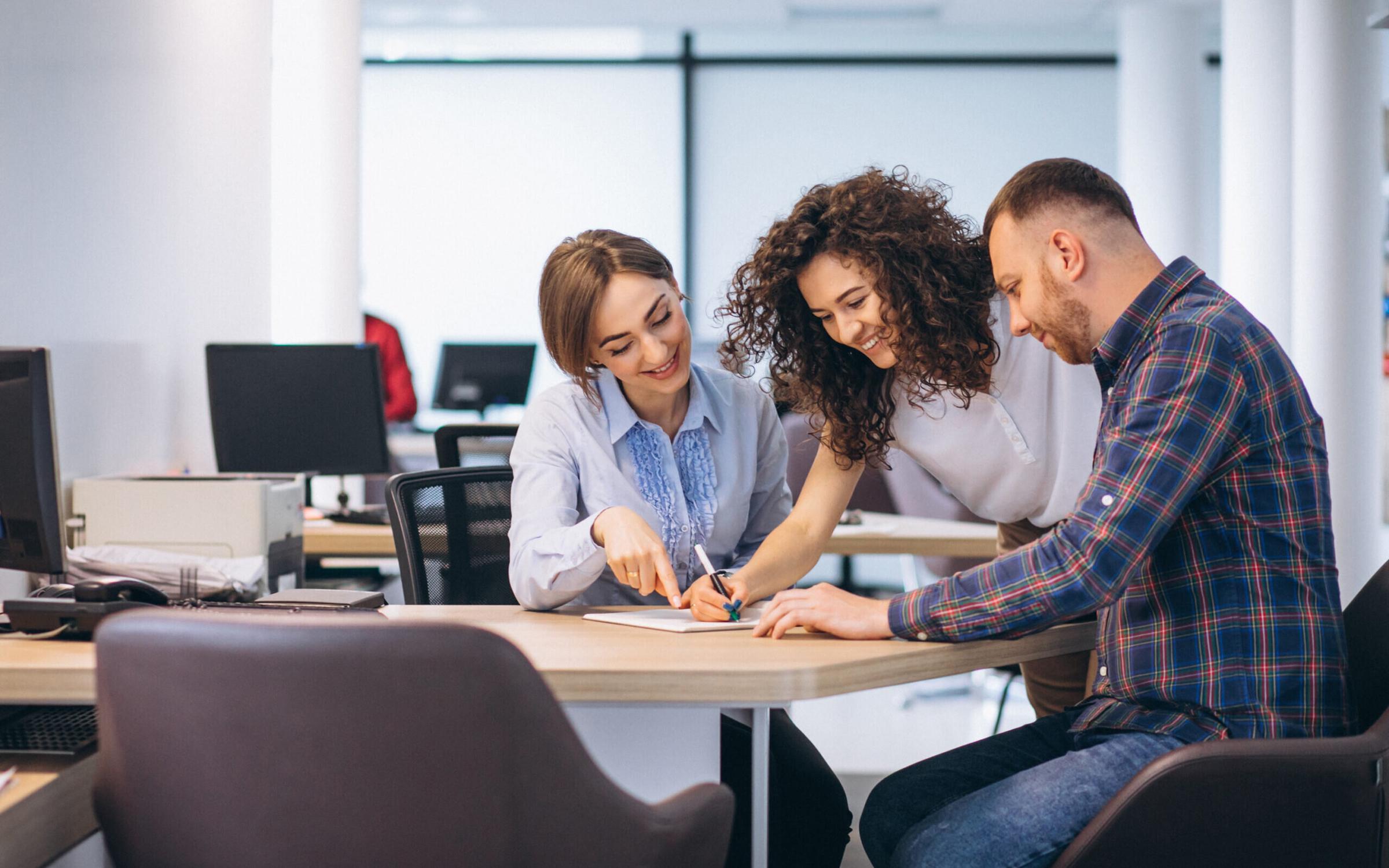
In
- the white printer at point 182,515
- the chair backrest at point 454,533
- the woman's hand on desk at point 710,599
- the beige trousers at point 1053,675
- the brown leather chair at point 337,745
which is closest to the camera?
the brown leather chair at point 337,745

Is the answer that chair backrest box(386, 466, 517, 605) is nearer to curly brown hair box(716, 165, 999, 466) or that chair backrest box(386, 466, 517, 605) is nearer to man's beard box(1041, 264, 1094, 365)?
curly brown hair box(716, 165, 999, 466)

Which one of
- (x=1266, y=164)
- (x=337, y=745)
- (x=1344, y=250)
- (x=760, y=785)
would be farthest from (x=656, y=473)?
(x=1266, y=164)

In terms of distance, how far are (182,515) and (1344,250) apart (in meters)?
4.22

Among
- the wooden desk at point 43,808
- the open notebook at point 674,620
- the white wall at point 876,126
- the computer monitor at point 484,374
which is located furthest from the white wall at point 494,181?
the wooden desk at point 43,808

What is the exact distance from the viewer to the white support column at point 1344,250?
4.48 metres

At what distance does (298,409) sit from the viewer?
3.29m

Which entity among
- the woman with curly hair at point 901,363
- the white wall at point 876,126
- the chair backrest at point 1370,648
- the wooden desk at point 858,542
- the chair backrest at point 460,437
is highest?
the white wall at point 876,126

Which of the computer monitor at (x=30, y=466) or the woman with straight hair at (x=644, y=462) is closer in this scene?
the computer monitor at (x=30, y=466)

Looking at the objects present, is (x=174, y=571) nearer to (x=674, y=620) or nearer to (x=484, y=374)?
(x=674, y=620)

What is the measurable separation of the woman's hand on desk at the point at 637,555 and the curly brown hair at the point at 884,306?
Result: 1.44 ft

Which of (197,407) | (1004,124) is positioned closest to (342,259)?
(197,407)

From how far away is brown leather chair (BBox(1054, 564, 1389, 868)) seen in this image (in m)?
1.27

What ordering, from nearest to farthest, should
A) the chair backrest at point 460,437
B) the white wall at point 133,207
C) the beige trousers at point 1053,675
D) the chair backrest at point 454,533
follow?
the chair backrest at point 454,533, the beige trousers at point 1053,675, the white wall at point 133,207, the chair backrest at point 460,437

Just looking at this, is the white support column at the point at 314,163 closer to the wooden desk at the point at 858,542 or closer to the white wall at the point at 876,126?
the wooden desk at the point at 858,542
